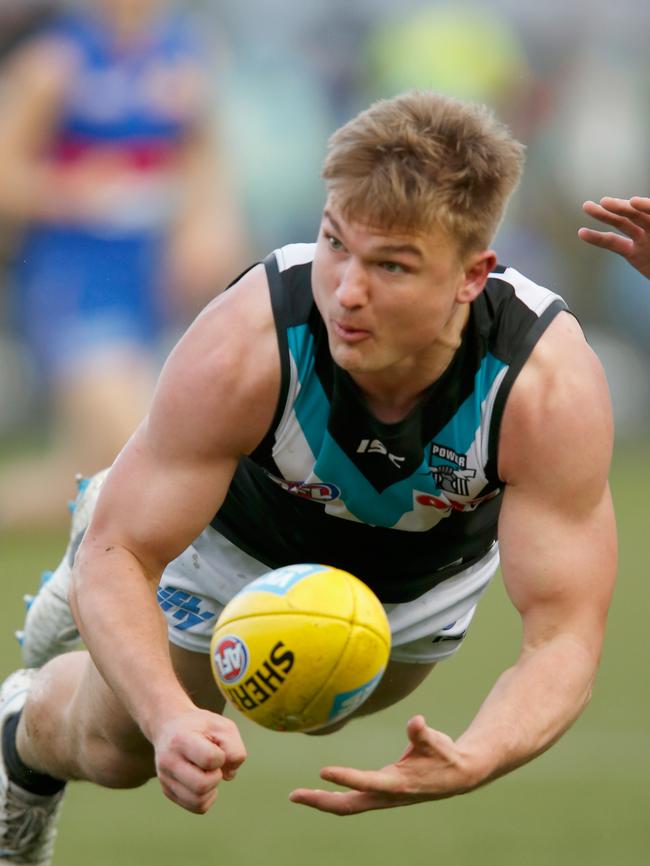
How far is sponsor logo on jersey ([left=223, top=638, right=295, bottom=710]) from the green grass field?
6.38 feet

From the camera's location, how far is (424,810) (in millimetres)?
6973

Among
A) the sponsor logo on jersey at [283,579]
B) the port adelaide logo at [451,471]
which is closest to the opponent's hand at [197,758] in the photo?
the sponsor logo on jersey at [283,579]

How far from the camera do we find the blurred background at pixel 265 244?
6809mm

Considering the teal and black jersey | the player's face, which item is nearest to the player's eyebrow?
the player's face

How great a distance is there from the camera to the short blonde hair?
4.54 m

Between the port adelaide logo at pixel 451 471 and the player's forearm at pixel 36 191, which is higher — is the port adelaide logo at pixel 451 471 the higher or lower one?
the higher one

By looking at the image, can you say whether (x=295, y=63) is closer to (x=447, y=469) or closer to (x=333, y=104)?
(x=333, y=104)

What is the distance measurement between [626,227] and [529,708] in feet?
4.84

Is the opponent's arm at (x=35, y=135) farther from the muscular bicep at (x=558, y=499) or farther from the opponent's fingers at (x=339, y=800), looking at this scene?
the opponent's fingers at (x=339, y=800)

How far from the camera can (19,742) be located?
5.96 metres

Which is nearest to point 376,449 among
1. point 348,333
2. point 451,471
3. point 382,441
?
point 382,441

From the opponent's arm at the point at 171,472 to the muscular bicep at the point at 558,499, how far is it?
26.5 inches

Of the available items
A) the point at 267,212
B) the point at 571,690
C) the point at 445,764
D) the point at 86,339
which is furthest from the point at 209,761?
the point at 267,212

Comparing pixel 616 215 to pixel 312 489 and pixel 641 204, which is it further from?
pixel 312 489
